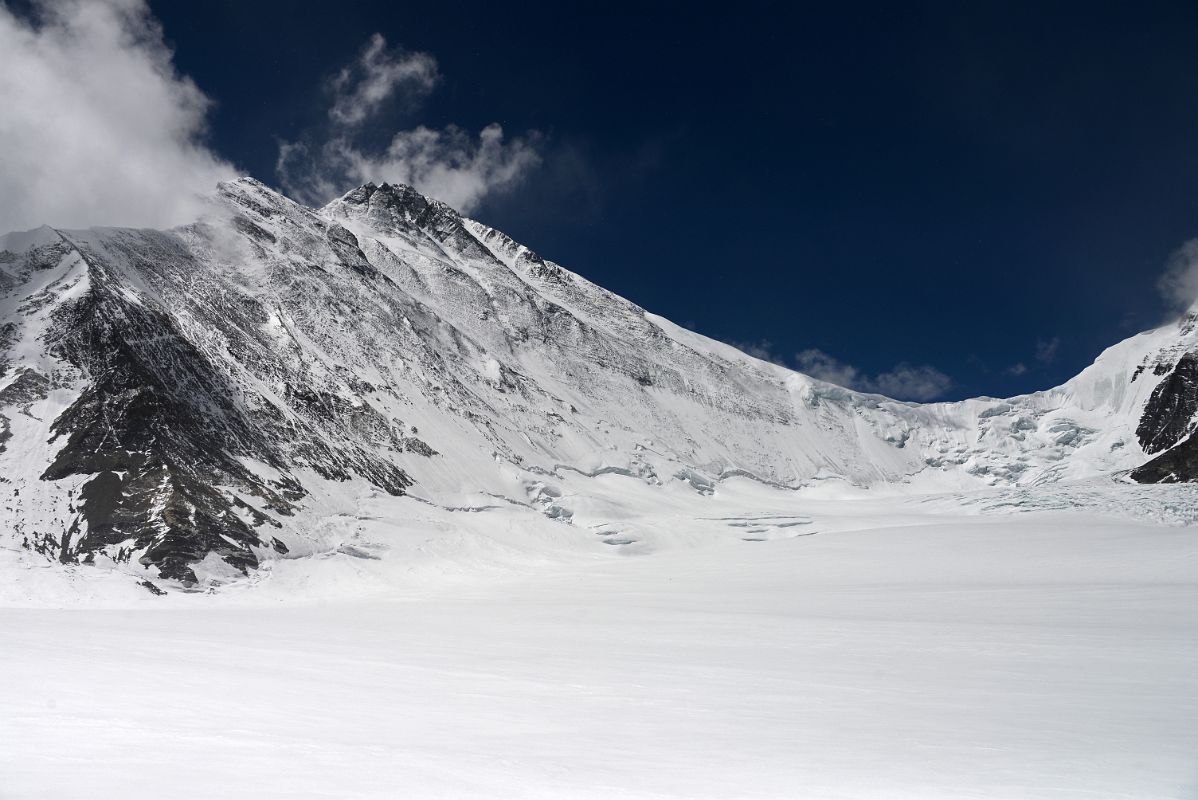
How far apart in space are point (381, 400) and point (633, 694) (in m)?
75.7

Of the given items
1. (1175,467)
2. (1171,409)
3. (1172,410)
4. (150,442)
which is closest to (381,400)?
(150,442)

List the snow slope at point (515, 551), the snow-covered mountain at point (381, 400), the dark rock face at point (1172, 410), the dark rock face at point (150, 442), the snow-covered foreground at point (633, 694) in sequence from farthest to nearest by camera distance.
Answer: the dark rock face at point (1172, 410)
the snow-covered mountain at point (381, 400)
the dark rock face at point (150, 442)
the snow slope at point (515, 551)
the snow-covered foreground at point (633, 694)

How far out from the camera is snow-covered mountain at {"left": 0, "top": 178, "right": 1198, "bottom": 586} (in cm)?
4925

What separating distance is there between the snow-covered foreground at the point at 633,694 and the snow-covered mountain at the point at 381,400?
1283cm

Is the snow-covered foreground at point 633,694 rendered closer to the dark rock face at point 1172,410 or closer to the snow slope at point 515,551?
the snow slope at point 515,551

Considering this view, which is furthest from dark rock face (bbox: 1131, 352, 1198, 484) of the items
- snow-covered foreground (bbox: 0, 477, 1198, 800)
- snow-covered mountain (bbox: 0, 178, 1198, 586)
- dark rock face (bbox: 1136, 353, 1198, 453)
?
snow-covered foreground (bbox: 0, 477, 1198, 800)

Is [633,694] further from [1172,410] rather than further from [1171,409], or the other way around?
[1171,409]

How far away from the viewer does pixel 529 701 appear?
11500 mm

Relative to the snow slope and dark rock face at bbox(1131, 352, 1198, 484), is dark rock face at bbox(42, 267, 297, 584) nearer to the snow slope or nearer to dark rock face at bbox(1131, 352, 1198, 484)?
the snow slope

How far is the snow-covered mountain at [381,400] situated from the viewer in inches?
1939

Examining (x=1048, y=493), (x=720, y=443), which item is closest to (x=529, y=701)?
(x=1048, y=493)

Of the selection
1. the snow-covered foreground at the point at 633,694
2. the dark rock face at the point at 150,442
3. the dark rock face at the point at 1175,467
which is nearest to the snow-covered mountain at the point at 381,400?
the dark rock face at the point at 150,442

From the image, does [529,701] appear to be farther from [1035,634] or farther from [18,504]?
[18,504]

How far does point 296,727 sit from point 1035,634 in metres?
19.3
